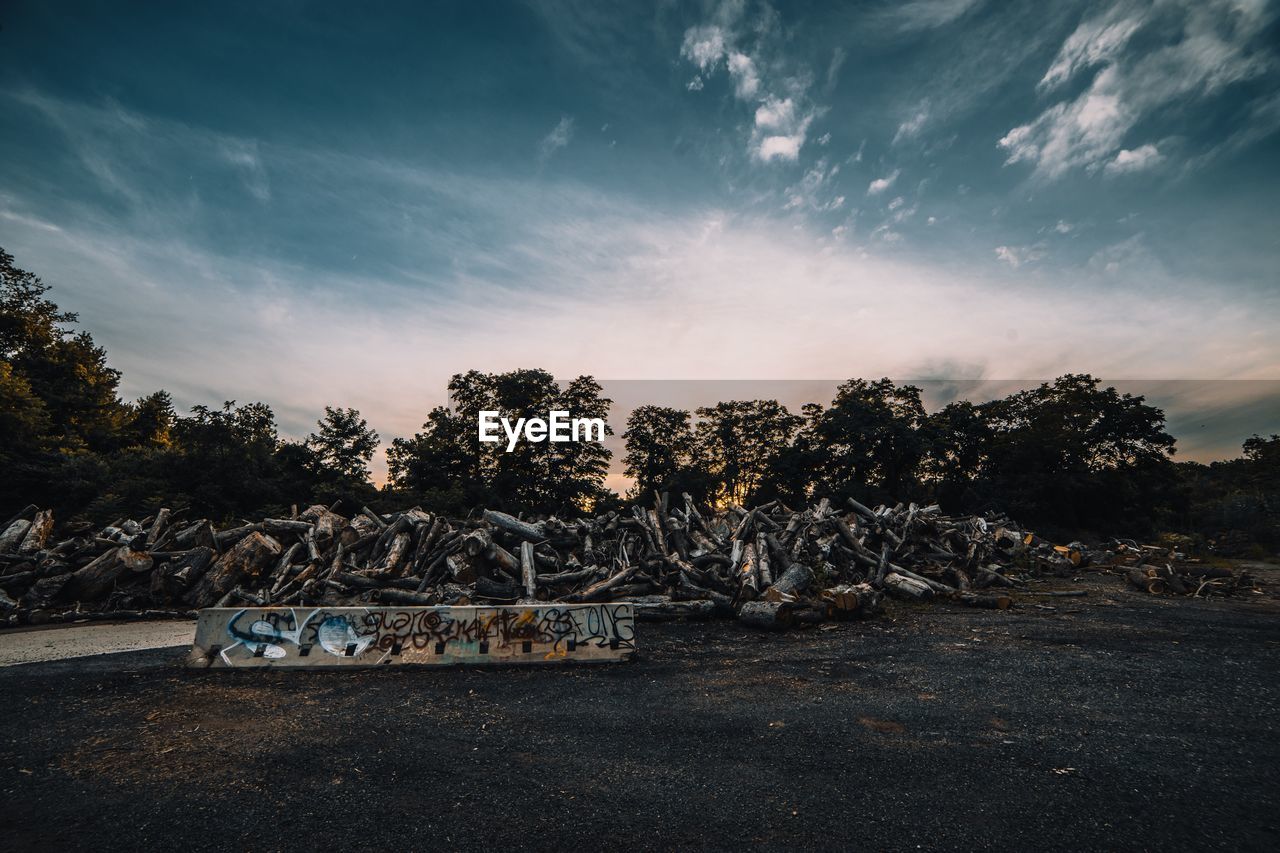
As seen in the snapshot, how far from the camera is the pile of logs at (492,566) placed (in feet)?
35.4

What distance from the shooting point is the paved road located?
24.3 feet

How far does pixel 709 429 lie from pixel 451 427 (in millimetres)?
24978

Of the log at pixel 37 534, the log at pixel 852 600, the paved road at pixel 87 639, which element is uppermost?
the log at pixel 37 534

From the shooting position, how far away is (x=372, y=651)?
671 cm

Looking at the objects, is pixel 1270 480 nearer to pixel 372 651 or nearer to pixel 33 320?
pixel 372 651

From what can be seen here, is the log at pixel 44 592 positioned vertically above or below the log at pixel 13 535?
below

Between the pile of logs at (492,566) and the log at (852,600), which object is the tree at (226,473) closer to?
the pile of logs at (492,566)

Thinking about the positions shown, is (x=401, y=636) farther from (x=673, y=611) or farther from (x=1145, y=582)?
(x=1145, y=582)

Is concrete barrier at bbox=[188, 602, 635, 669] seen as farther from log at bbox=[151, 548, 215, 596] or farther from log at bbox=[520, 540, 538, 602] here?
log at bbox=[151, 548, 215, 596]

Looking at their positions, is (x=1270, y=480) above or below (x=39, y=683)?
above

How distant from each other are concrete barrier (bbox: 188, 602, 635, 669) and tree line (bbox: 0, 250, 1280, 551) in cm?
2118

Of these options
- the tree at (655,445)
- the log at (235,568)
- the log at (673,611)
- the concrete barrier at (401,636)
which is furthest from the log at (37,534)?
the tree at (655,445)

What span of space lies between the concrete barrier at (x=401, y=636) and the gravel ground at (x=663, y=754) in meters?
0.25

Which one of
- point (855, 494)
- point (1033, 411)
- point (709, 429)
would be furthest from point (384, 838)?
point (1033, 411)
